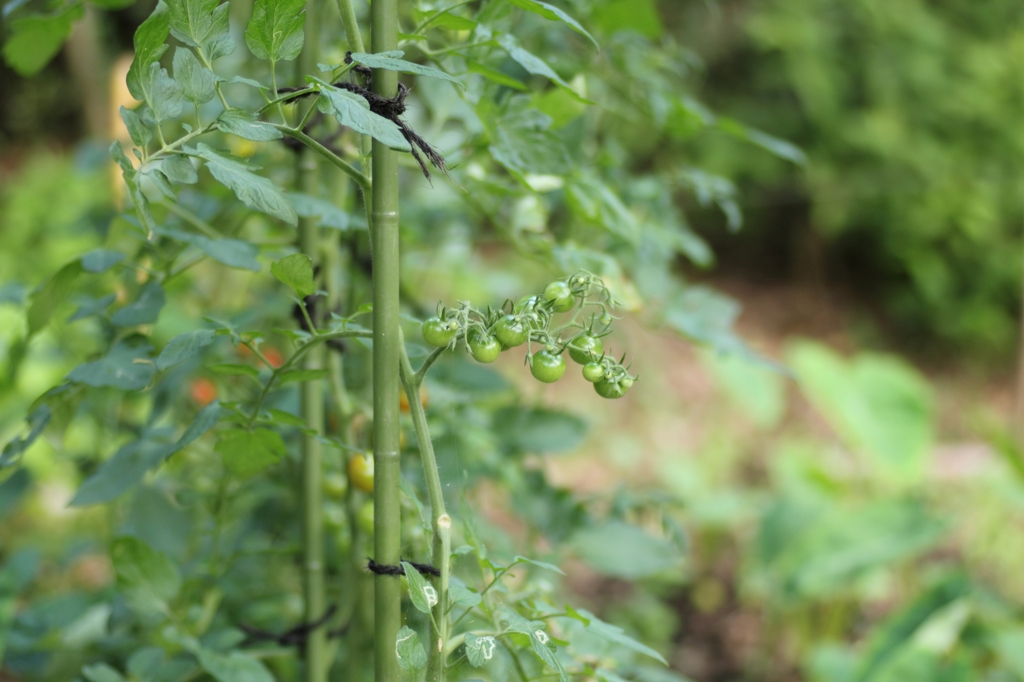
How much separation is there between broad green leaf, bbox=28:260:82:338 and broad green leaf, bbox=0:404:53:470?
8 centimetres

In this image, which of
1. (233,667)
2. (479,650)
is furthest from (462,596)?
(233,667)

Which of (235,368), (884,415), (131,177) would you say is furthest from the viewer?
(884,415)

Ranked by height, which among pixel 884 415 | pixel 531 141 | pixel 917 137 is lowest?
pixel 884 415

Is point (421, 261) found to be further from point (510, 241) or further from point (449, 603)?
point (449, 603)

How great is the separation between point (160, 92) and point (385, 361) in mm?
194

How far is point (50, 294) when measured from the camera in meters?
0.67

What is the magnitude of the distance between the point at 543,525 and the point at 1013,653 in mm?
944

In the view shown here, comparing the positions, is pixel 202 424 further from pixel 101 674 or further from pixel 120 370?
pixel 101 674

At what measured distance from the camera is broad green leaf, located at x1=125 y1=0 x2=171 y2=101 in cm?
44

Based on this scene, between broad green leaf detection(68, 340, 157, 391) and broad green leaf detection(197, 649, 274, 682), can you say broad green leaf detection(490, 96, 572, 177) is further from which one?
broad green leaf detection(197, 649, 274, 682)

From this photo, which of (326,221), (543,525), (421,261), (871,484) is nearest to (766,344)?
(871,484)

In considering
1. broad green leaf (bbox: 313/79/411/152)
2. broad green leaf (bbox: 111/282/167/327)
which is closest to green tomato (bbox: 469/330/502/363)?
broad green leaf (bbox: 313/79/411/152)

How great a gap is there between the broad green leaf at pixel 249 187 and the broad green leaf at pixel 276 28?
0.07 metres

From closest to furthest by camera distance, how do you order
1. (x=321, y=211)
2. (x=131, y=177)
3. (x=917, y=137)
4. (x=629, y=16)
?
(x=131, y=177) → (x=321, y=211) → (x=629, y=16) → (x=917, y=137)
